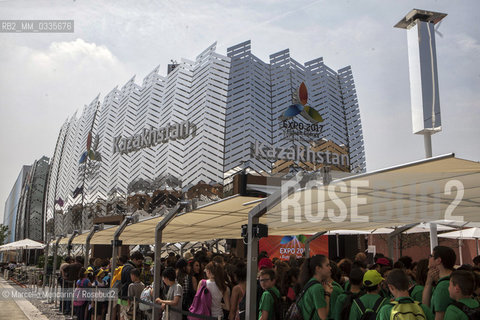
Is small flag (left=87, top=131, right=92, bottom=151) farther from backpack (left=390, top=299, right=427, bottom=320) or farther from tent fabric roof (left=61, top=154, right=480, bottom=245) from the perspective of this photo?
backpack (left=390, top=299, right=427, bottom=320)

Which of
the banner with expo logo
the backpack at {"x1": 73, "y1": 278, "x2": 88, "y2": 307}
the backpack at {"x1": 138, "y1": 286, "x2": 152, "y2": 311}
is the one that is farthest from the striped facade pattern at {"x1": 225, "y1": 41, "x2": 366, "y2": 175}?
the backpack at {"x1": 138, "y1": 286, "x2": 152, "y2": 311}

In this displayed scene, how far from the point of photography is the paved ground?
1388 centimetres

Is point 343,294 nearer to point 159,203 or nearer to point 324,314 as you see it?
point 324,314

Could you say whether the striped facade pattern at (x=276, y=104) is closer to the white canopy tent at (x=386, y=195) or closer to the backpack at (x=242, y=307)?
the white canopy tent at (x=386, y=195)

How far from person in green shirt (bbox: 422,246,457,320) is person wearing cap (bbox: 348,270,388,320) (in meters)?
0.47

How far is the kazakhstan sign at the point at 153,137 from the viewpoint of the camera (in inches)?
1394

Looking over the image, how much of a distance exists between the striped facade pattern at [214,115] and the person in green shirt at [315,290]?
27.8 metres

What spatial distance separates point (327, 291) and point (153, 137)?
33.5 metres

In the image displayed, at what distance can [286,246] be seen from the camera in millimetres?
26797

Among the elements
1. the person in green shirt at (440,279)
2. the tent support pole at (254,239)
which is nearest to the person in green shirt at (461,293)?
the person in green shirt at (440,279)

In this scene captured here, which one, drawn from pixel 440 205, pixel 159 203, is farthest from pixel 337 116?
pixel 440 205

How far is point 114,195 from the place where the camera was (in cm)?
4016

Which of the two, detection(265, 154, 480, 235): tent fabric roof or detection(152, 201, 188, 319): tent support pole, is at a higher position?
detection(265, 154, 480, 235): tent fabric roof

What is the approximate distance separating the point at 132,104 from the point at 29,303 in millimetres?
26187
